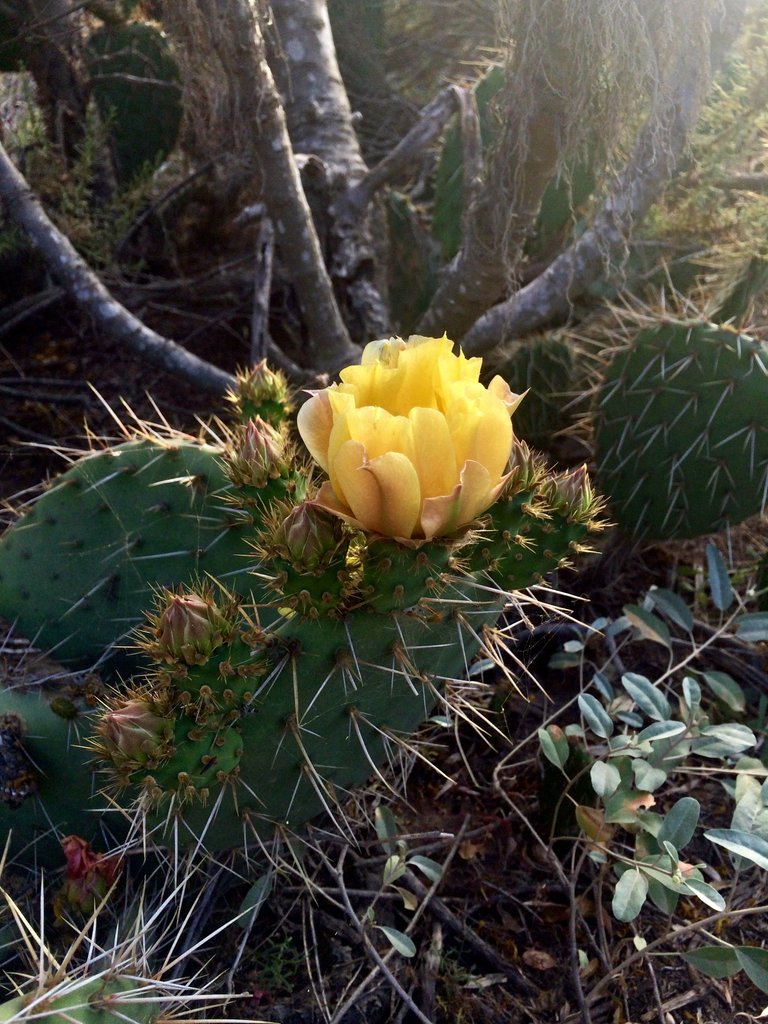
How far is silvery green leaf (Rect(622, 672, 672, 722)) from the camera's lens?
1370 millimetres

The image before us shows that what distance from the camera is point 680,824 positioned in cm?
119

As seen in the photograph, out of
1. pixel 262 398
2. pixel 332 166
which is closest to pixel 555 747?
pixel 262 398

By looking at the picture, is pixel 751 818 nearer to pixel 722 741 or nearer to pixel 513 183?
pixel 722 741

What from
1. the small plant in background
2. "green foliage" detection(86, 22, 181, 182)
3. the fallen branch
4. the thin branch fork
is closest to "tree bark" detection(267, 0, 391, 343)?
the thin branch fork

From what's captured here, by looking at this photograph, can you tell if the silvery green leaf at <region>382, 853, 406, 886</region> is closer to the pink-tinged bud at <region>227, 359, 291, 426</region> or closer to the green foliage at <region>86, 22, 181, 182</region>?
the pink-tinged bud at <region>227, 359, 291, 426</region>

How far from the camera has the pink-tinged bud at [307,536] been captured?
848 millimetres

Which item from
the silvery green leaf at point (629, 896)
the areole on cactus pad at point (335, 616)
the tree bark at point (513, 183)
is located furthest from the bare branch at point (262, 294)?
the silvery green leaf at point (629, 896)

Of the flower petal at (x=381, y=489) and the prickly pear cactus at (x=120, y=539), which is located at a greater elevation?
the flower petal at (x=381, y=489)

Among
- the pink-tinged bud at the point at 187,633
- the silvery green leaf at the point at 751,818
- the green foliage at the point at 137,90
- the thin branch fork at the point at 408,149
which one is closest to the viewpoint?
the pink-tinged bud at the point at 187,633

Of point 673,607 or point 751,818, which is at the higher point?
point 751,818

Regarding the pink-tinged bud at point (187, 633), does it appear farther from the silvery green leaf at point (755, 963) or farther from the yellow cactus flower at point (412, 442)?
the silvery green leaf at point (755, 963)

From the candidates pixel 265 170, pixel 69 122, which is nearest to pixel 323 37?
pixel 265 170

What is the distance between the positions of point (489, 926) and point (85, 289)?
1.73 m

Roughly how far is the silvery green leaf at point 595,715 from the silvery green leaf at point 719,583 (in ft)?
1.33
